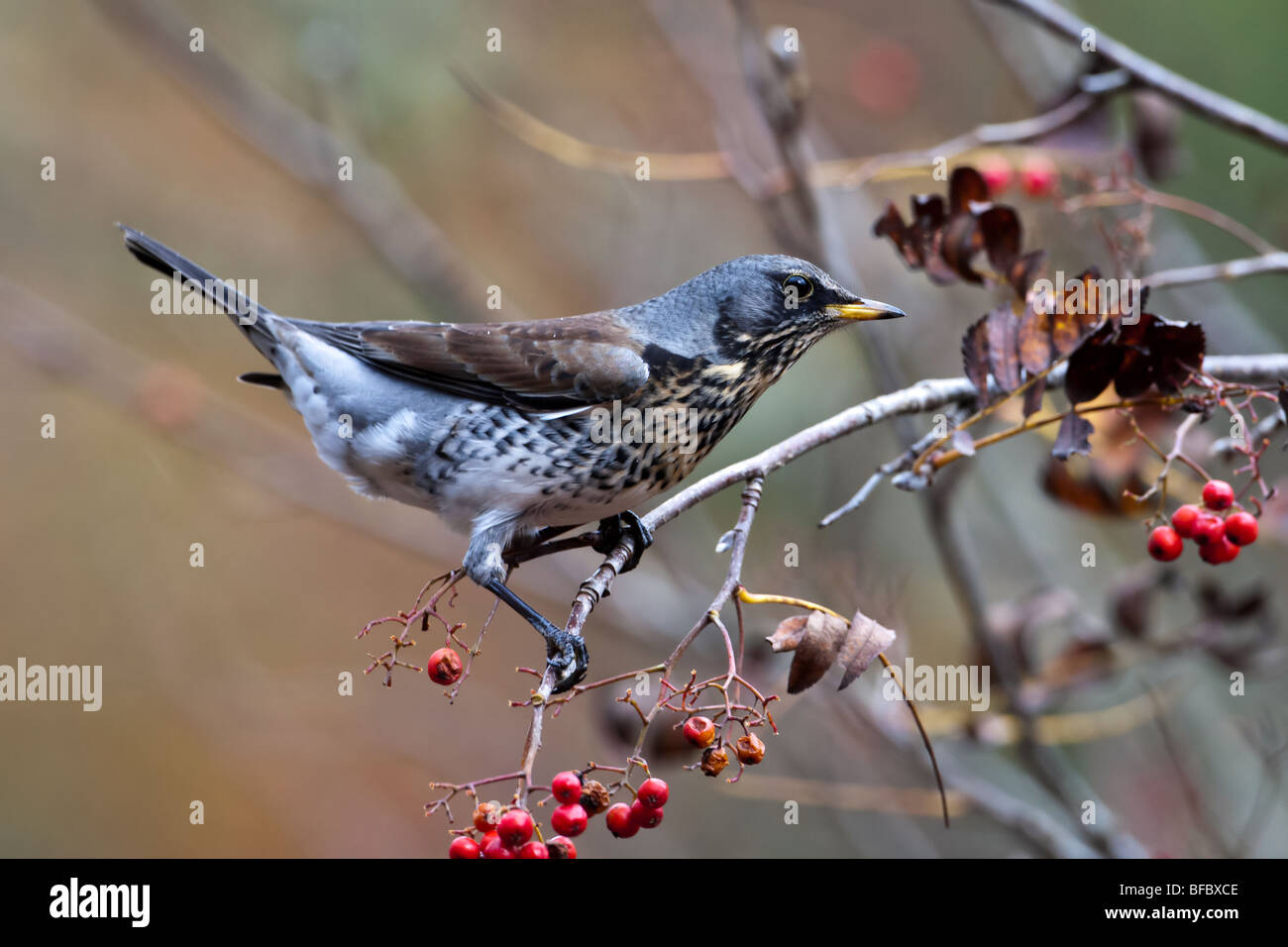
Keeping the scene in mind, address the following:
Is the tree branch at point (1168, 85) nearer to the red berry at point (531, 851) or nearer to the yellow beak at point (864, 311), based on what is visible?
the yellow beak at point (864, 311)

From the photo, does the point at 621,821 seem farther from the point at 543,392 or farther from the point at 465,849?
the point at 543,392

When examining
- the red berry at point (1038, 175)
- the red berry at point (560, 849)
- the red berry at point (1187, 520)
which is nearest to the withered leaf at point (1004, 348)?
the red berry at point (1187, 520)

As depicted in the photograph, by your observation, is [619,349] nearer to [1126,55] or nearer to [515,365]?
[515,365]

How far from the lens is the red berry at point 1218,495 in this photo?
2777 mm

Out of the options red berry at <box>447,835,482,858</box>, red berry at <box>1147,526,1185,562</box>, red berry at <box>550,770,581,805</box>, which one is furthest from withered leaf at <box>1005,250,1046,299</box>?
red berry at <box>447,835,482,858</box>

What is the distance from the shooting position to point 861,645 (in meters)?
2.29

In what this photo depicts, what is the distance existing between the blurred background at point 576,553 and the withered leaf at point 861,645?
1.82 metres

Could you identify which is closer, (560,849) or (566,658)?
(560,849)

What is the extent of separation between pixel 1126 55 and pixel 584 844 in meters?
5.79

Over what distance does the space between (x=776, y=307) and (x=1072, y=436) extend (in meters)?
1.26

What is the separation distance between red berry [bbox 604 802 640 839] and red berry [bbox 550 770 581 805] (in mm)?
120

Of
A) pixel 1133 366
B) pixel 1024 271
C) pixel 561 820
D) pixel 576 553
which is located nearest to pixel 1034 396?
pixel 1133 366

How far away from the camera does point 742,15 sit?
4551 mm

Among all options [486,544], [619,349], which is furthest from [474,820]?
[619,349]
